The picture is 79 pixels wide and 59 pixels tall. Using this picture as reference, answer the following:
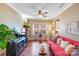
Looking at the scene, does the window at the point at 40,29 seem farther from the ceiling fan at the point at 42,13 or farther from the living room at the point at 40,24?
the ceiling fan at the point at 42,13

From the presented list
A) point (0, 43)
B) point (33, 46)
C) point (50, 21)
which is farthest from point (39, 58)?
point (33, 46)

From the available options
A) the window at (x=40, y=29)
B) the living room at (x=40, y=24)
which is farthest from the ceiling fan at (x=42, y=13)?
the window at (x=40, y=29)

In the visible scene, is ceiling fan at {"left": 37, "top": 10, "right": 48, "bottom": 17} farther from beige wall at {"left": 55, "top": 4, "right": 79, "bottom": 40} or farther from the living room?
beige wall at {"left": 55, "top": 4, "right": 79, "bottom": 40}

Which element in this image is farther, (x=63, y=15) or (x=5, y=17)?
(x=63, y=15)

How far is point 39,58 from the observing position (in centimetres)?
190

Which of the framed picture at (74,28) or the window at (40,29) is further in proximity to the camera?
the window at (40,29)

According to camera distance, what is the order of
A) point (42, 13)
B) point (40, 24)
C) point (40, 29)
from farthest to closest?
point (42, 13), point (40, 24), point (40, 29)

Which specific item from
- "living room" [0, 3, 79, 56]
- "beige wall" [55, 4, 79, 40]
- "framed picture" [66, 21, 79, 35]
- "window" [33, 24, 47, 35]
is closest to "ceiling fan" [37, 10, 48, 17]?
"living room" [0, 3, 79, 56]

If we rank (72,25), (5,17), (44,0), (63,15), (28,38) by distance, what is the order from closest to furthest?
(44,0) → (5,17) → (72,25) → (63,15) → (28,38)

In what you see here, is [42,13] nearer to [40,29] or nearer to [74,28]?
[40,29]

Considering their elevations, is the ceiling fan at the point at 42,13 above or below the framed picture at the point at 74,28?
above

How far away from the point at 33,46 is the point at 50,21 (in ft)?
4.59

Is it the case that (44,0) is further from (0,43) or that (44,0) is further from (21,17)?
(21,17)

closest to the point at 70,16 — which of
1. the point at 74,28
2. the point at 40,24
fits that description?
the point at 74,28
